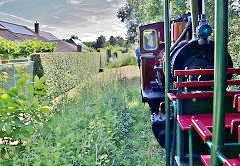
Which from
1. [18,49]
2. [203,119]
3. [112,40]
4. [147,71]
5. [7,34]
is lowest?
[203,119]

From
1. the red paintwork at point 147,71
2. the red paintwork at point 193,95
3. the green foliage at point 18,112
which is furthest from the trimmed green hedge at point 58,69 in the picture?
the red paintwork at point 193,95

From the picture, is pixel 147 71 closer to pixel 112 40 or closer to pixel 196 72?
pixel 196 72

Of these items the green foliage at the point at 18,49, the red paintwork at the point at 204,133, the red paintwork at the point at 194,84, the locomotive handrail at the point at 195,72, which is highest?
the green foliage at the point at 18,49

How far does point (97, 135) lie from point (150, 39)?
2.51 metres

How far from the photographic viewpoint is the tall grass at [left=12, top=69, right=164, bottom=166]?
9.72 ft

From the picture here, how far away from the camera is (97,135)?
12.9 ft

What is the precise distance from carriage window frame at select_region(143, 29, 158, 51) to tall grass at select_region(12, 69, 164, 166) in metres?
1.39

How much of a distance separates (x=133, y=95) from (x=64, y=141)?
19.0ft

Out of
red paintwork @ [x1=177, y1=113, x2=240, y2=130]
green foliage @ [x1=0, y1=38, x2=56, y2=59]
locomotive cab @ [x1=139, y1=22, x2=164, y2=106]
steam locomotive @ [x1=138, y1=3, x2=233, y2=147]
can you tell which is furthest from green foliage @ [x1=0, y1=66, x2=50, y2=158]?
green foliage @ [x1=0, y1=38, x2=56, y2=59]

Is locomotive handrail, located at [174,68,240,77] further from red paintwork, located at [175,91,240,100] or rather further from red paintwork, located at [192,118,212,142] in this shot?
red paintwork, located at [192,118,212,142]

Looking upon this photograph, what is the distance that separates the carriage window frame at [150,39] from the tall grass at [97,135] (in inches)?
54.7

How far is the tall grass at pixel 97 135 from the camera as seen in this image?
296cm

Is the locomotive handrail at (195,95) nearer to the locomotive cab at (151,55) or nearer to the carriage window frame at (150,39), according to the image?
the locomotive cab at (151,55)

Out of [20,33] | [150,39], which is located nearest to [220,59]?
[150,39]
